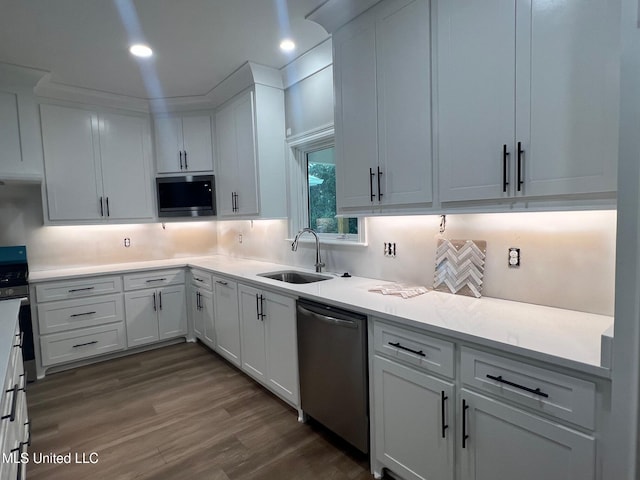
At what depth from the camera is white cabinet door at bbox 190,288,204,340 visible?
3729 mm

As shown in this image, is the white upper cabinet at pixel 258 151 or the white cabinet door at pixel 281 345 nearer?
the white cabinet door at pixel 281 345

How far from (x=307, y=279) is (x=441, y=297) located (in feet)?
4.32

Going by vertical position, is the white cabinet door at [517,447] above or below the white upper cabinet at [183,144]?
below

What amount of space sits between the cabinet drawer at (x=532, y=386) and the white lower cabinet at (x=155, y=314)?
328 centimetres

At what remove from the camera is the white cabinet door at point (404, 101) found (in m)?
1.79

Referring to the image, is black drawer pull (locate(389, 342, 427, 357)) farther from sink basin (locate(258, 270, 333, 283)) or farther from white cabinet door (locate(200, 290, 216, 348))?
white cabinet door (locate(200, 290, 216, 348))

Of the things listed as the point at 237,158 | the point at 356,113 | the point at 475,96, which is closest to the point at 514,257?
the point at 475,96

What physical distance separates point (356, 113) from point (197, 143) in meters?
2.43

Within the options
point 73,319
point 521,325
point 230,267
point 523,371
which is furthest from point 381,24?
point 73,319

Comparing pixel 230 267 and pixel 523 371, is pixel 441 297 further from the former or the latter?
pixel 230 267

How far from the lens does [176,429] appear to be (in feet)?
7.66

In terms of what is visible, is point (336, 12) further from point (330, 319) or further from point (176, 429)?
point (176, 429)

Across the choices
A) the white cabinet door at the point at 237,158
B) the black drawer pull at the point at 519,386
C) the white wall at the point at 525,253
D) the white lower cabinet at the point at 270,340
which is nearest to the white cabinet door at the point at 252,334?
the white lower cabinet at the point at 270,340

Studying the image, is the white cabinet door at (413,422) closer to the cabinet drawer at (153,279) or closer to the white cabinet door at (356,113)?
the white cabinet door at (356,113)
